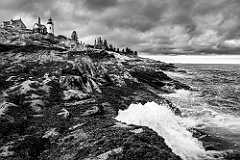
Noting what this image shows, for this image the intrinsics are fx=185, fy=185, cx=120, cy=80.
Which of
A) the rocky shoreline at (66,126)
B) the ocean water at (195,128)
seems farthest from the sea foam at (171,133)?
the rocky shoreline at (66,126)

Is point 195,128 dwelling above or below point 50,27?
below

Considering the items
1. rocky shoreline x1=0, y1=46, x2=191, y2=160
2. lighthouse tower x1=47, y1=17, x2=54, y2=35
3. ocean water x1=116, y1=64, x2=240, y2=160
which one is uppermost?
lighthouse tower x1=47, y1=17, x2=54, y2=35

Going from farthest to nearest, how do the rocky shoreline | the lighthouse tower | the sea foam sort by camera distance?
the lighthouse tower < the sea foam < the rocky shoreline

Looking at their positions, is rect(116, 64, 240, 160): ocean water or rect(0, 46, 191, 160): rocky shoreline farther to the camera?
rect(116, 64, 240, 160): ocean water

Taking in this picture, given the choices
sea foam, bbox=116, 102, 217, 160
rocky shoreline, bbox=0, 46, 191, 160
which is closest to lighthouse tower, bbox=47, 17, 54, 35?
rocky shoreline, bbox=0, 46, 191, 160

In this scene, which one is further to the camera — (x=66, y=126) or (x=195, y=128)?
(x=195, y=128)

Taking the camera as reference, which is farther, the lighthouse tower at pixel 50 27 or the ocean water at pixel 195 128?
the lighthouse tower at pixel 50 27

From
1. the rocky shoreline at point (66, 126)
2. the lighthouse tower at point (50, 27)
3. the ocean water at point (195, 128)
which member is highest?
the lighthouse tower at point (50, 27)

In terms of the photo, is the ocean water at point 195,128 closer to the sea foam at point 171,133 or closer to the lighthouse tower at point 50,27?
the sea foam at point 171,133

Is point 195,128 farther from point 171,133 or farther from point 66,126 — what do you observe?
point 66,126

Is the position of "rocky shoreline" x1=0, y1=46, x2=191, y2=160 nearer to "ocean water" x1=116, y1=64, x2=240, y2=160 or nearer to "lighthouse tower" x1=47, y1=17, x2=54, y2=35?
"ocean water" x1=116, y1=64, x2=240, y2=160

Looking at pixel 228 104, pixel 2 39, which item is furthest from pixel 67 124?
pixel 2 39

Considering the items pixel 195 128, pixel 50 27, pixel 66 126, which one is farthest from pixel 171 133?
pixel 50 27

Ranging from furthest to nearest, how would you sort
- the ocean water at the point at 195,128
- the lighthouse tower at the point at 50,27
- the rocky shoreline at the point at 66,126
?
1. the lighthouse tower at the point at 50,27
2. the ocean water at the point at 195,128
3. the rocky shoreline at the point at 66,126
